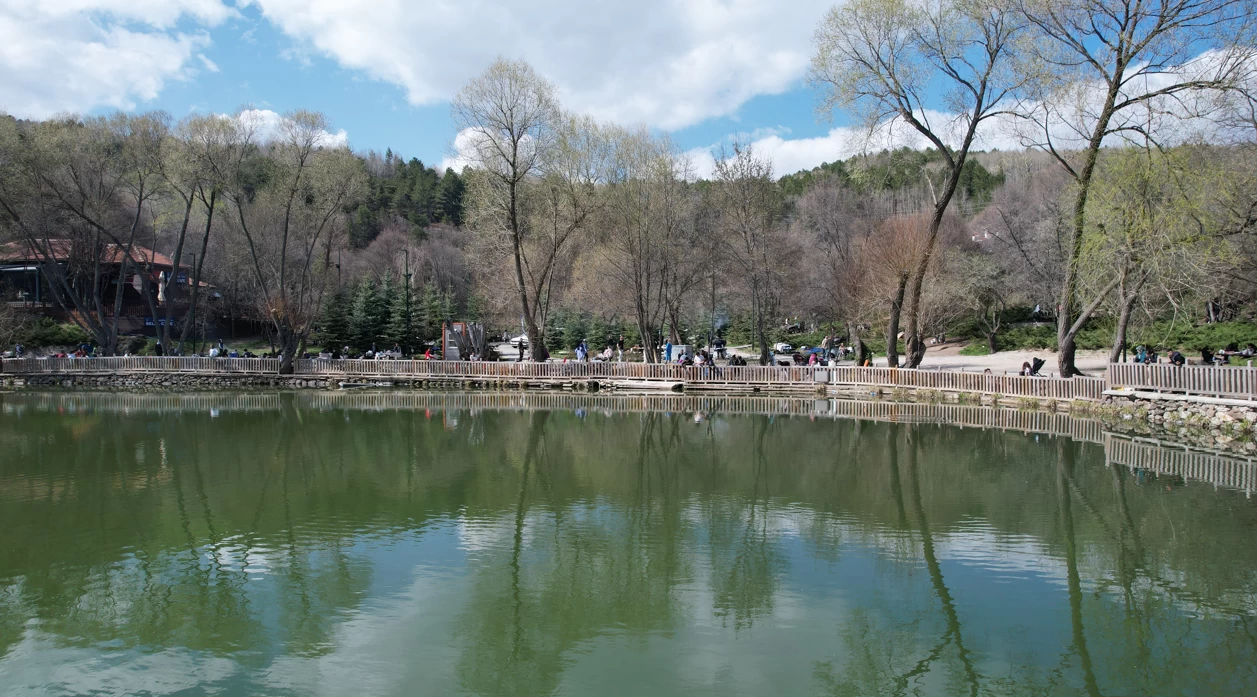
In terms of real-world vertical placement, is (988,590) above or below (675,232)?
below

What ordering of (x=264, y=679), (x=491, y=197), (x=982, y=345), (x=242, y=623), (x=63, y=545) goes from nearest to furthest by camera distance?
(x=264, y=679), (x=242, y=623), (x=63, y=545), (x=491, y=197), (x=982, y=345)

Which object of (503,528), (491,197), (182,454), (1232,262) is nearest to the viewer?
(503,528)

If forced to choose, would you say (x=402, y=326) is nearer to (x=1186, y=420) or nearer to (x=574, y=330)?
(x=574, y=330)

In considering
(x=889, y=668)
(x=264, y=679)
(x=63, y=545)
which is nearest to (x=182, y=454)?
(x=63, y=545)

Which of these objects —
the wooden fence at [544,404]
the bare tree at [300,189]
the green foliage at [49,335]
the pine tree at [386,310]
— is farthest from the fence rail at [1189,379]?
the green foliage at [49,335]

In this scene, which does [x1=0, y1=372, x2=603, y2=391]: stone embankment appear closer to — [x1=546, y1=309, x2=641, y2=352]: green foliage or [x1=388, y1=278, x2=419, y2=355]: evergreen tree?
[x1=388, y1=278, x2=419, y2=355]: evergreen tree

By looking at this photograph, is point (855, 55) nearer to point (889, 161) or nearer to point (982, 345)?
point (889, 161)

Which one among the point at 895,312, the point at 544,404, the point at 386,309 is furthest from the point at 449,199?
the point at 895,312

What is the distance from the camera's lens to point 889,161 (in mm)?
34312

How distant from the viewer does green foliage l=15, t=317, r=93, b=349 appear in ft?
152

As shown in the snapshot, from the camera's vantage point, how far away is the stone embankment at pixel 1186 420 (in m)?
20.1

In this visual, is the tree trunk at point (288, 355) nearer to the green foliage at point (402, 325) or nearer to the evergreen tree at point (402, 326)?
the green foliage at point (402, 325)

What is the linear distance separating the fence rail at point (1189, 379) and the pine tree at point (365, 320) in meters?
42.2

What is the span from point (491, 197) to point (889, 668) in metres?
32.8
